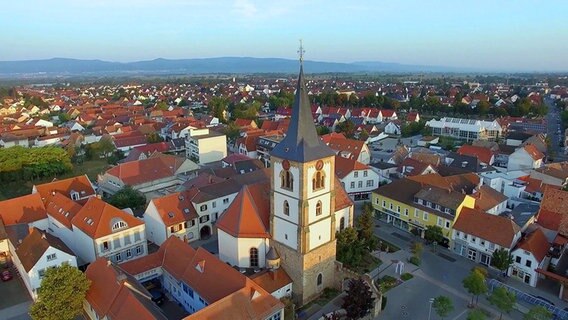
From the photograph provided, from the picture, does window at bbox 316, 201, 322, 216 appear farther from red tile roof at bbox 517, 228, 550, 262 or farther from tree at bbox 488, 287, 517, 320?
red tile roof at bbox 517, 228, 550, 262

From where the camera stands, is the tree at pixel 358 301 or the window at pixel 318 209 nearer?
the tree at pixel 358 301

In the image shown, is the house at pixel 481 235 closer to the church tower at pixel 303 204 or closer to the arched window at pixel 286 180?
the church tower at pixel 303 204

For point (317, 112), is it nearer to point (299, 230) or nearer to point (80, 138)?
point (80, 138)

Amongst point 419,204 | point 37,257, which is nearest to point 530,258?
point 419,204

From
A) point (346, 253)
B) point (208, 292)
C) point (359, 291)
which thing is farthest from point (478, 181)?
point (208, 292)

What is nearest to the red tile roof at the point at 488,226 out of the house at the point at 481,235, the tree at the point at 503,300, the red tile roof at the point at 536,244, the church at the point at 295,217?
the house at the point at 481,235

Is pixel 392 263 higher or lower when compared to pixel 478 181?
lower
